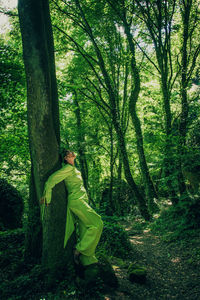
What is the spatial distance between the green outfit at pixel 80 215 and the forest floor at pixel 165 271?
79 cm

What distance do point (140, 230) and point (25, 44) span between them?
908cm

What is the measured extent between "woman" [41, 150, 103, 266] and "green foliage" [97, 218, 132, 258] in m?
2.35

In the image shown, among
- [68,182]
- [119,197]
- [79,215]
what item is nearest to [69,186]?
[68,182]

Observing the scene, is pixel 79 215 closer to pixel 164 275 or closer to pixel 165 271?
pixel 164 275

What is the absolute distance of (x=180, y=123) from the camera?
28.9ft

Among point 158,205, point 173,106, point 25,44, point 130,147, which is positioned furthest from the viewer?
point 130,147

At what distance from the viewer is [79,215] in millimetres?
3838

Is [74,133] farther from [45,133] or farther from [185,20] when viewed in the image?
[45,133]

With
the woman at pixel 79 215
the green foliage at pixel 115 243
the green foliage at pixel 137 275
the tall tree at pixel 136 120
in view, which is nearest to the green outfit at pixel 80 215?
the woman at pixel 79 215

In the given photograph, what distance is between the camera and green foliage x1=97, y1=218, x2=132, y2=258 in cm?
606

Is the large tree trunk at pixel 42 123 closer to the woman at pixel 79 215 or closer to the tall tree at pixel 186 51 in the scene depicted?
the woman at pixel 79 215

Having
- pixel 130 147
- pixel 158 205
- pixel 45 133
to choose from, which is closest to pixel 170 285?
pixel 45 133

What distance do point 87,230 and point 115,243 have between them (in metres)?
3.04

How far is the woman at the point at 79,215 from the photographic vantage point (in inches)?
144
